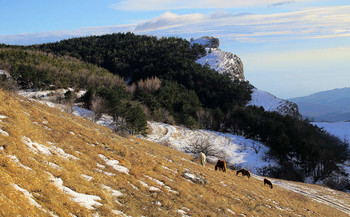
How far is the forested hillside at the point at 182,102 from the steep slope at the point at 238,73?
323 inches

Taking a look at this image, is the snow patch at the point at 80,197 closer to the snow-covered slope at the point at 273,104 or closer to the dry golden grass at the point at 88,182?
the dry golden grass at the point at 88,182

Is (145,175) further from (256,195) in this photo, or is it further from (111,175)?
(256,195)

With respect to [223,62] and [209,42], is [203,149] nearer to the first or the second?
[223,62]

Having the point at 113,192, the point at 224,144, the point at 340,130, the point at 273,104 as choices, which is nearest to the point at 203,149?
the point at 224,144

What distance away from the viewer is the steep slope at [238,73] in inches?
3848

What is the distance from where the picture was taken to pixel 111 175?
11102mm

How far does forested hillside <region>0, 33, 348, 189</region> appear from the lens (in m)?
51.1

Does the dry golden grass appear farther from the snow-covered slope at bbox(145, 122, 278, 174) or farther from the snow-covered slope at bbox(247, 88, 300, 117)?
the snow-covered slope at bbox(247, 88, 300, 117)

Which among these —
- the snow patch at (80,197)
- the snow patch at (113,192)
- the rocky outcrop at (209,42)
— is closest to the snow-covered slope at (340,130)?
the rocky outcrop at (209,42)

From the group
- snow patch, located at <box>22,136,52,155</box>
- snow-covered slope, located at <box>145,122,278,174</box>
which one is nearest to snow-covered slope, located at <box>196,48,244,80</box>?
snow-covered slope, located at <box>145,122,278,174</box>

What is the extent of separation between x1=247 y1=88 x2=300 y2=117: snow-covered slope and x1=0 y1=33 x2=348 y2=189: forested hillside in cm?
717

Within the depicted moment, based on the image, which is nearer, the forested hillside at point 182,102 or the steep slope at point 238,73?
the forested hillside at point 182,102

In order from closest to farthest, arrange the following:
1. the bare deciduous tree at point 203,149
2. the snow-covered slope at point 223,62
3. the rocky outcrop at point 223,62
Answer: the bare deciduous tree at point 203,149 < the rocky outcrop at point 223,62 < the snow-covered slope at point 223,62

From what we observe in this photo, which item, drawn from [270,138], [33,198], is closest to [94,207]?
[33,198]
